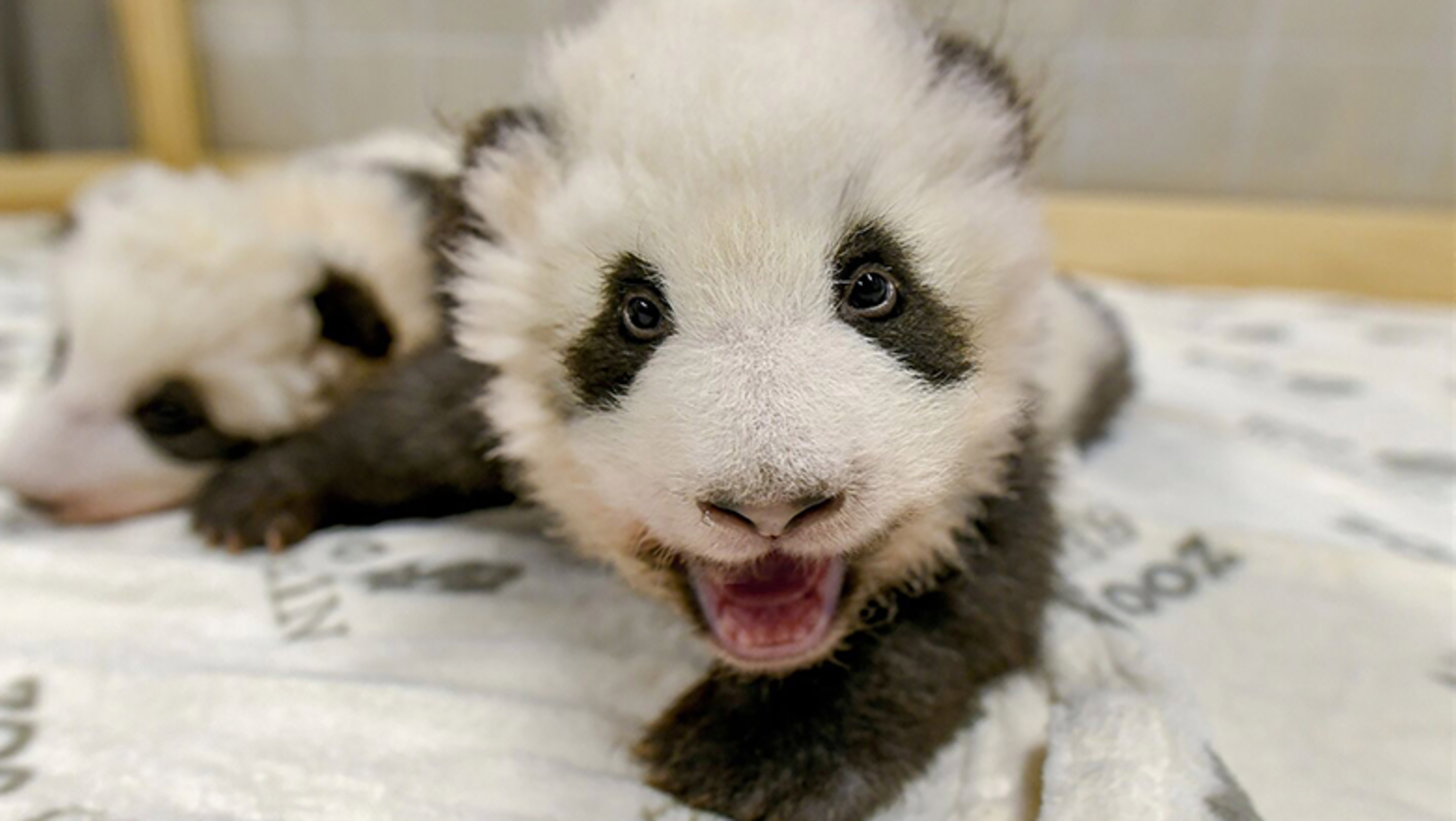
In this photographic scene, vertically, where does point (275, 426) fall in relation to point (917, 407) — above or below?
below

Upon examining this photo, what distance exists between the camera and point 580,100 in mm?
981

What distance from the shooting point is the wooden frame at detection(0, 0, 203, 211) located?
3.22 m

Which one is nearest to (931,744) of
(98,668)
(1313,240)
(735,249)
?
(735,249)

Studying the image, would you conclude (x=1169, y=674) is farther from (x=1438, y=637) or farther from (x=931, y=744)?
(x=1438, y=637)

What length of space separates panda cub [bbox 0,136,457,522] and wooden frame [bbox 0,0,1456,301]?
176cm

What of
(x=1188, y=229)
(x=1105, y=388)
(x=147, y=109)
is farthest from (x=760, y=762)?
(x=147, y=109)

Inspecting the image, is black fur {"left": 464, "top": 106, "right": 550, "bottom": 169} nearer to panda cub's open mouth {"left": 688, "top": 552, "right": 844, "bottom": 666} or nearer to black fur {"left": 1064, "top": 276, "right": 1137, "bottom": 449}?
panda cub's open mouth {"left": 688, "top": 552, "right": 844, "bottom": 666}

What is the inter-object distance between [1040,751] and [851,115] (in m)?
0.61

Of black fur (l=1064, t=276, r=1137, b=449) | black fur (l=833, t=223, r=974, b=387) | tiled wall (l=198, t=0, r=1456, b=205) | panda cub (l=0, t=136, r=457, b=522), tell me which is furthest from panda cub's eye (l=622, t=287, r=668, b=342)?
tiled wall (l=198, t=0, r=1456, b=205)

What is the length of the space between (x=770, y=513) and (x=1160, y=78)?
2681mm

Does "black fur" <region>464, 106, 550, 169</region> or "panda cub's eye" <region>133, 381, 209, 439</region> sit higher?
"black fur" <region>464, 106, 550, 169</region>

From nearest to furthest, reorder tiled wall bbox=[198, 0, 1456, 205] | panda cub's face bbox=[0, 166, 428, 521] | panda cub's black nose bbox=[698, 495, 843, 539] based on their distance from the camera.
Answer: panda cub's black nose bbox=[698, 495, 843, 539]
panda cub's face bbox=[0, 166, 428, 521]
tiled wall bbox=[198, 0, 1456, 205]

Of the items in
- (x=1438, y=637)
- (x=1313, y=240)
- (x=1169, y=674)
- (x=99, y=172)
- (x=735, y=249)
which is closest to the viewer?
(x=735, y=249)

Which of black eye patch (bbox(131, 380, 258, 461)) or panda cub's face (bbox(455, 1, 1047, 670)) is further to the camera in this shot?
black eye patch (bbox(131, 380, 258, 461))
